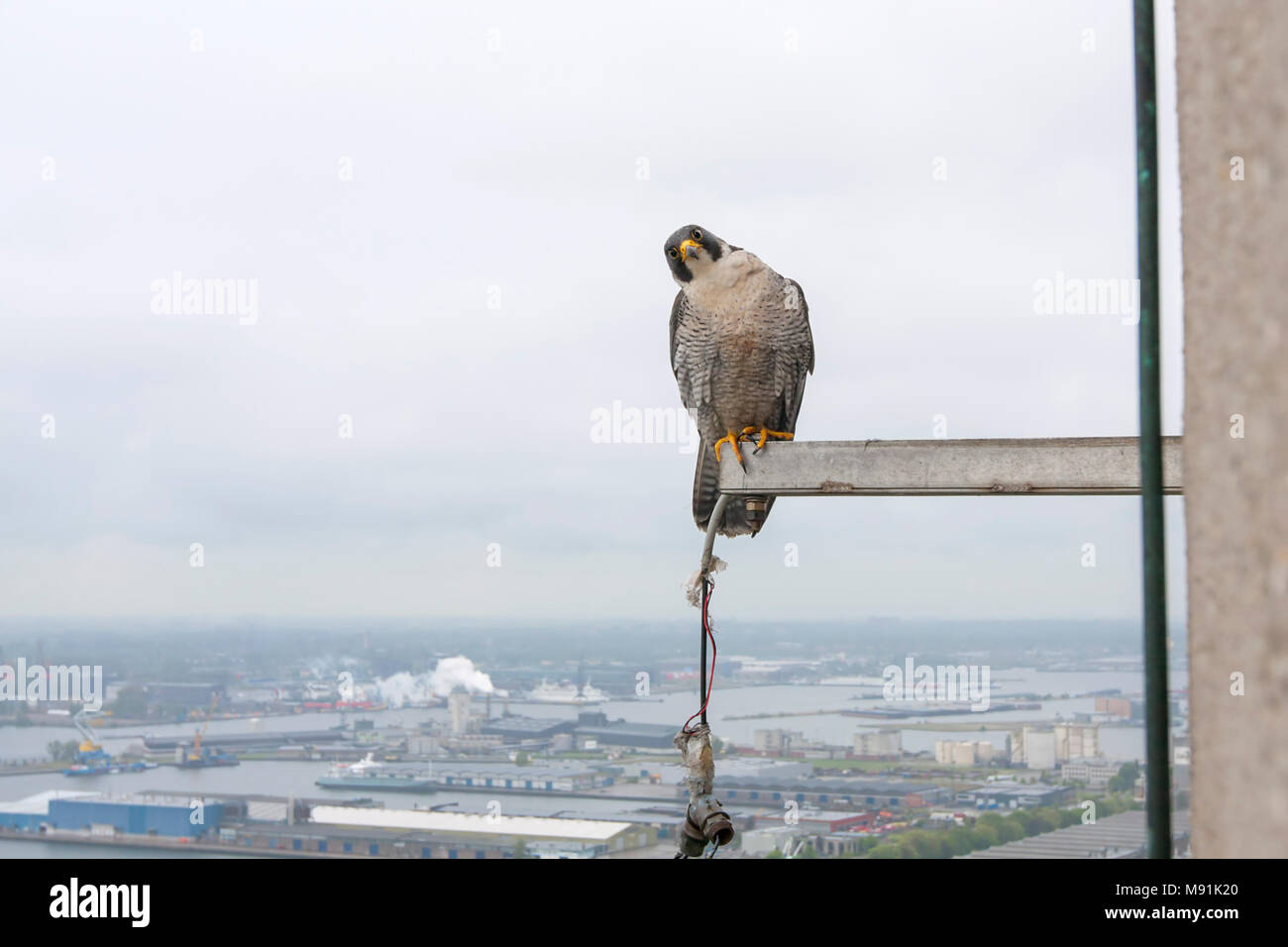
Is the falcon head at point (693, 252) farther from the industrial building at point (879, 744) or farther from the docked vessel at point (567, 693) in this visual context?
the docked vessel at point (567, 693)

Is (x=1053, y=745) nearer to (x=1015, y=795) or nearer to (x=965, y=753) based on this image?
(x=1015, y=795)

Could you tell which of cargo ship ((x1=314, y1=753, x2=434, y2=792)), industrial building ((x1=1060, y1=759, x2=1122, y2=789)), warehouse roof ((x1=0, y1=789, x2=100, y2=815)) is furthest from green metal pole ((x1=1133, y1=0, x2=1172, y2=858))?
warehouse roof ((x1=0, y1=789, x2=100, y2=815))

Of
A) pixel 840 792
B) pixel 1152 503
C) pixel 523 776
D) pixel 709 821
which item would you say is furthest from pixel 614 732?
pixel 1152 503

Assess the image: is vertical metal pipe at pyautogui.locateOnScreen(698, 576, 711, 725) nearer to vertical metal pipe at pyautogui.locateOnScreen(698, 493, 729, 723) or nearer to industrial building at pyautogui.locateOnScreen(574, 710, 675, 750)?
vertical metal pipe at pyautogui.locateOnScreen(698, 493, 729, 723)

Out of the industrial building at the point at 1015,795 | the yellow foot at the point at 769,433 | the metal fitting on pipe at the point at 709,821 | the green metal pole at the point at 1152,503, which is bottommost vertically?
the industrial building at the point at 1015,795

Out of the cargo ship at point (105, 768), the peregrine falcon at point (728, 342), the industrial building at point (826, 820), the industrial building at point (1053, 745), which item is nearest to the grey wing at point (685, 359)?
the peregrine falcon at point (728, 342)
